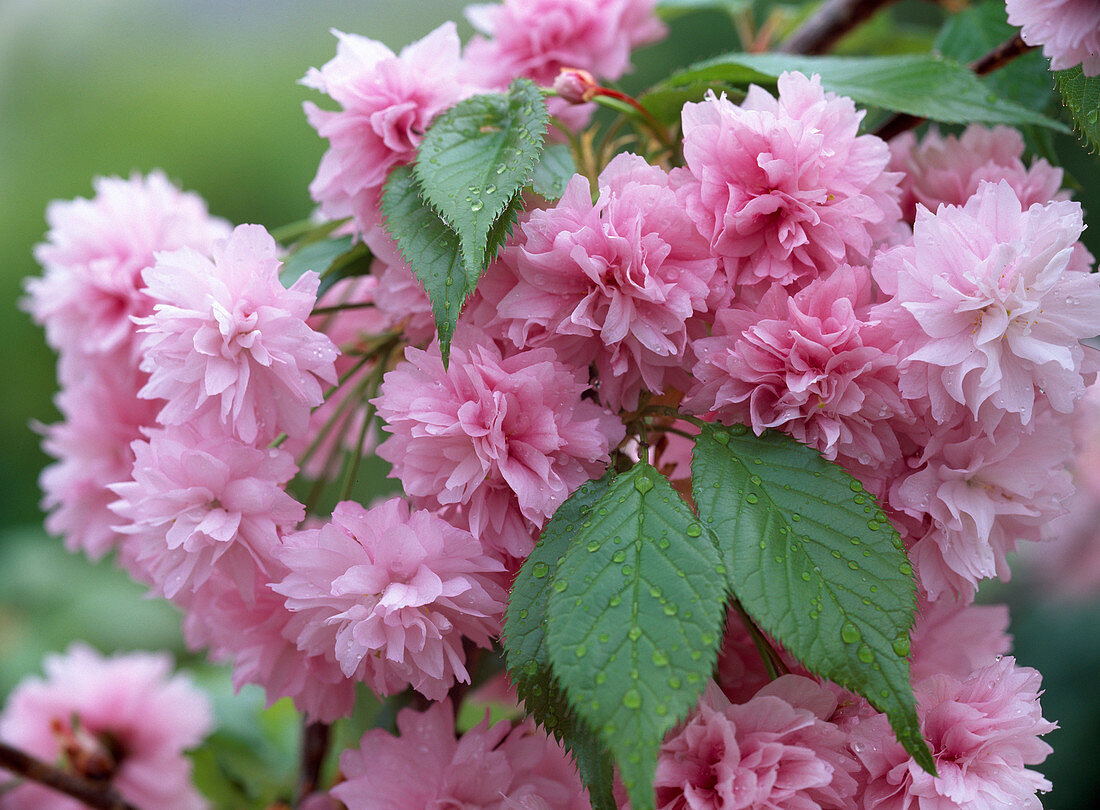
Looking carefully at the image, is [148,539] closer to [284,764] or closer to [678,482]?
[678,482]

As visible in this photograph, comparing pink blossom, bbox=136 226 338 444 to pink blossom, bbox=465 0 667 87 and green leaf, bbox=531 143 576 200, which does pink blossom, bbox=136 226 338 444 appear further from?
pink blossom, bbox=465 0 667 87

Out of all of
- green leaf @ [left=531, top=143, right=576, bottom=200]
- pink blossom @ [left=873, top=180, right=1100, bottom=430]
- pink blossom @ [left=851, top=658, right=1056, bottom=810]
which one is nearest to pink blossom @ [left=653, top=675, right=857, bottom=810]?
pink blossom @ [left=851, top=658, right=1056, bottom=810]

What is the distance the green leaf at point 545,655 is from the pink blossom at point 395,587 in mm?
25

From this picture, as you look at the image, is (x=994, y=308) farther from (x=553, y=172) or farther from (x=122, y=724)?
(x=122, y=724)

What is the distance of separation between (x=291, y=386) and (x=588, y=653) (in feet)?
0.62

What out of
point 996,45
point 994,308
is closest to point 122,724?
point 994,308

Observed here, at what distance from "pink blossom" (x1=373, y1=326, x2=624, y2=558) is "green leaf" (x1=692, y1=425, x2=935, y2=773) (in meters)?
0.06

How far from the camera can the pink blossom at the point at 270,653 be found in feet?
1.50

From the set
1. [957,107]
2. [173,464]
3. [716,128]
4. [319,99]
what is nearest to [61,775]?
[173,464]

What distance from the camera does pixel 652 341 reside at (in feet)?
1.29

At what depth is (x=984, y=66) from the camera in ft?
1.75

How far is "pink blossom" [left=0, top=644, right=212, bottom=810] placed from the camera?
770 millimetres

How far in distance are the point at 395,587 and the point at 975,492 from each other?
260mm

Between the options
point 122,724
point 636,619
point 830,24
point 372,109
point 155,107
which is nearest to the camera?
Answer: point 636,619
